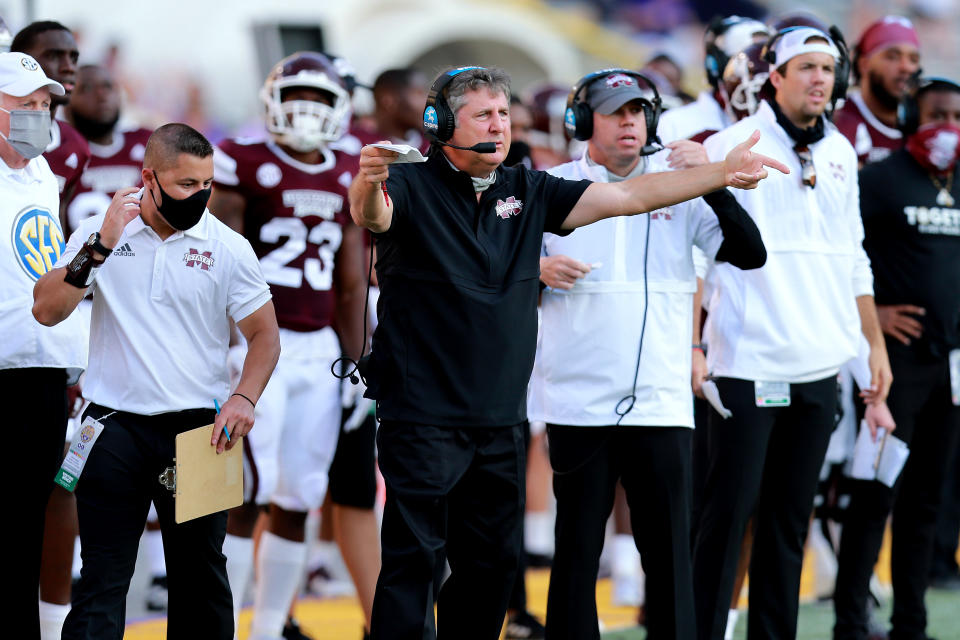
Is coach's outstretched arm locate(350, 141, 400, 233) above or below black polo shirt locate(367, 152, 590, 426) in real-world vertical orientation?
above

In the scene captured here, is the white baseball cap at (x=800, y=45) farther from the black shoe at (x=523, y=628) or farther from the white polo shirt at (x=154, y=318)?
the black shoe at (x=523, y=628)

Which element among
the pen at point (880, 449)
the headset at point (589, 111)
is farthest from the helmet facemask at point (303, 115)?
the pen at point (880, 449)

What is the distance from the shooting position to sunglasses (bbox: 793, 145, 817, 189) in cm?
532

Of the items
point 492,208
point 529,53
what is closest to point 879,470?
point 492,208

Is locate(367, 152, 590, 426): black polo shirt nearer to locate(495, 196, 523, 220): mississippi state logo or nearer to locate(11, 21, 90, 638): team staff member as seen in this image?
locate(495, 196, 523, 220): mississippi state logo

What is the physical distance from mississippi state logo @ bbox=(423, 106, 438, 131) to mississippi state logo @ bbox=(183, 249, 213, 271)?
0.82m

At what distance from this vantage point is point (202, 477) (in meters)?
4.46

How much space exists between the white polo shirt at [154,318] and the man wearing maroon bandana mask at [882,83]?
145 inches

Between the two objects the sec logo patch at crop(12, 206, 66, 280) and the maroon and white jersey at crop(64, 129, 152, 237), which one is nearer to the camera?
the sec logo patch at crop(12, 206, 66, 280)

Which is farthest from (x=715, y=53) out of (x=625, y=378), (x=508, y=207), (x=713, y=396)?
(x=508, y=207)

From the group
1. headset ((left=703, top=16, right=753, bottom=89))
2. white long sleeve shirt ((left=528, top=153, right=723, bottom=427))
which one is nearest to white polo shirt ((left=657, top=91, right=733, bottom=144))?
headset ((left=703, top=16, right=753, bottom=89))

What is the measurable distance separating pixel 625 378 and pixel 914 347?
180 cm

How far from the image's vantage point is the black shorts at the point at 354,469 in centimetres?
604

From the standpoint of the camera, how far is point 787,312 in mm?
5281
